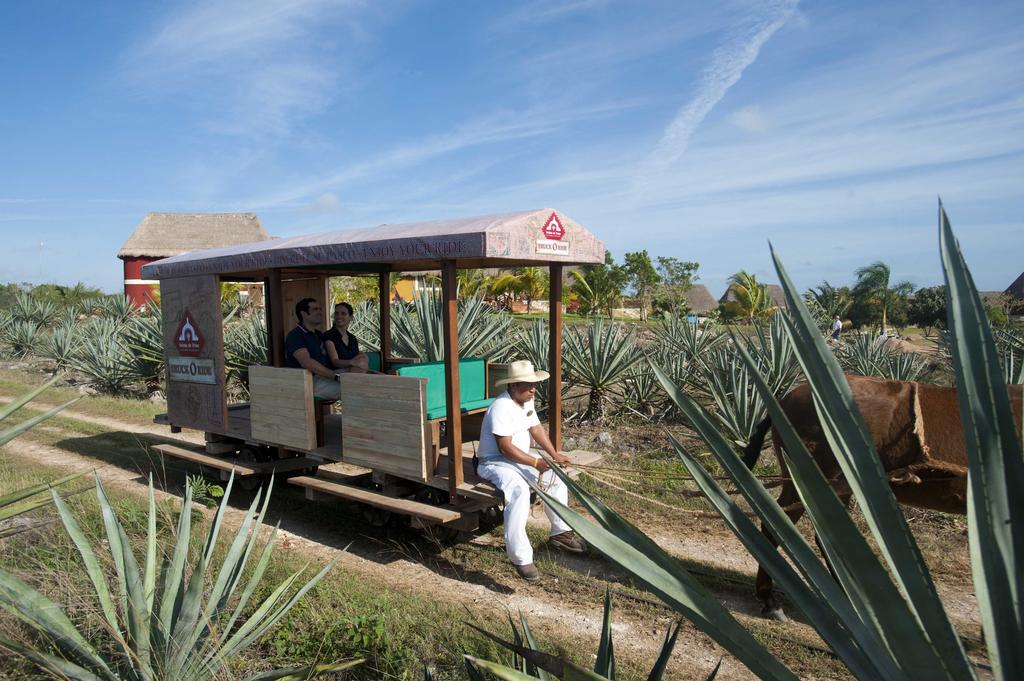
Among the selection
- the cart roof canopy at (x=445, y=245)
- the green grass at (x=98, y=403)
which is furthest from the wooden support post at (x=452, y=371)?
the green grass at (x=98, y=403)

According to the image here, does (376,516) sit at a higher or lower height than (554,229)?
lower

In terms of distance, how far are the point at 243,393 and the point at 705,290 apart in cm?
5166

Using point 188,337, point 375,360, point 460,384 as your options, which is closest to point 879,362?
point 460,384

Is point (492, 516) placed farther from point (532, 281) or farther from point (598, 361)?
point (532, 281)

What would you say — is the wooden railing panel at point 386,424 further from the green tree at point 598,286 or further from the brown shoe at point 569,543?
the green tree at point 598,286

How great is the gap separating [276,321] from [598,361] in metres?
4.64

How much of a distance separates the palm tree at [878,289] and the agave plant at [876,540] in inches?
1784

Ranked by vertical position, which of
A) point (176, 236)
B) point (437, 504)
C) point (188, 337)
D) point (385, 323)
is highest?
point (176, 236)

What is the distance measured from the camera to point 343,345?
7.39 meters

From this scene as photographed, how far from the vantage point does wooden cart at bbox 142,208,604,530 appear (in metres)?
5.14

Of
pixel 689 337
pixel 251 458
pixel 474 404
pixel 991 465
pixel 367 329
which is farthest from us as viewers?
pixel 367 329

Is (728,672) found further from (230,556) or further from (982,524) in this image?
(982,524)

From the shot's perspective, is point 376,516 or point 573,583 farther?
point 376,516

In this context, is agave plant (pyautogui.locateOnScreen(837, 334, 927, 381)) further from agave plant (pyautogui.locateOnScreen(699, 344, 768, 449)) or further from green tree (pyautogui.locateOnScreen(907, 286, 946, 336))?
green tree (pyautogui.locateOnScreen(907, 286, 946, 336))
